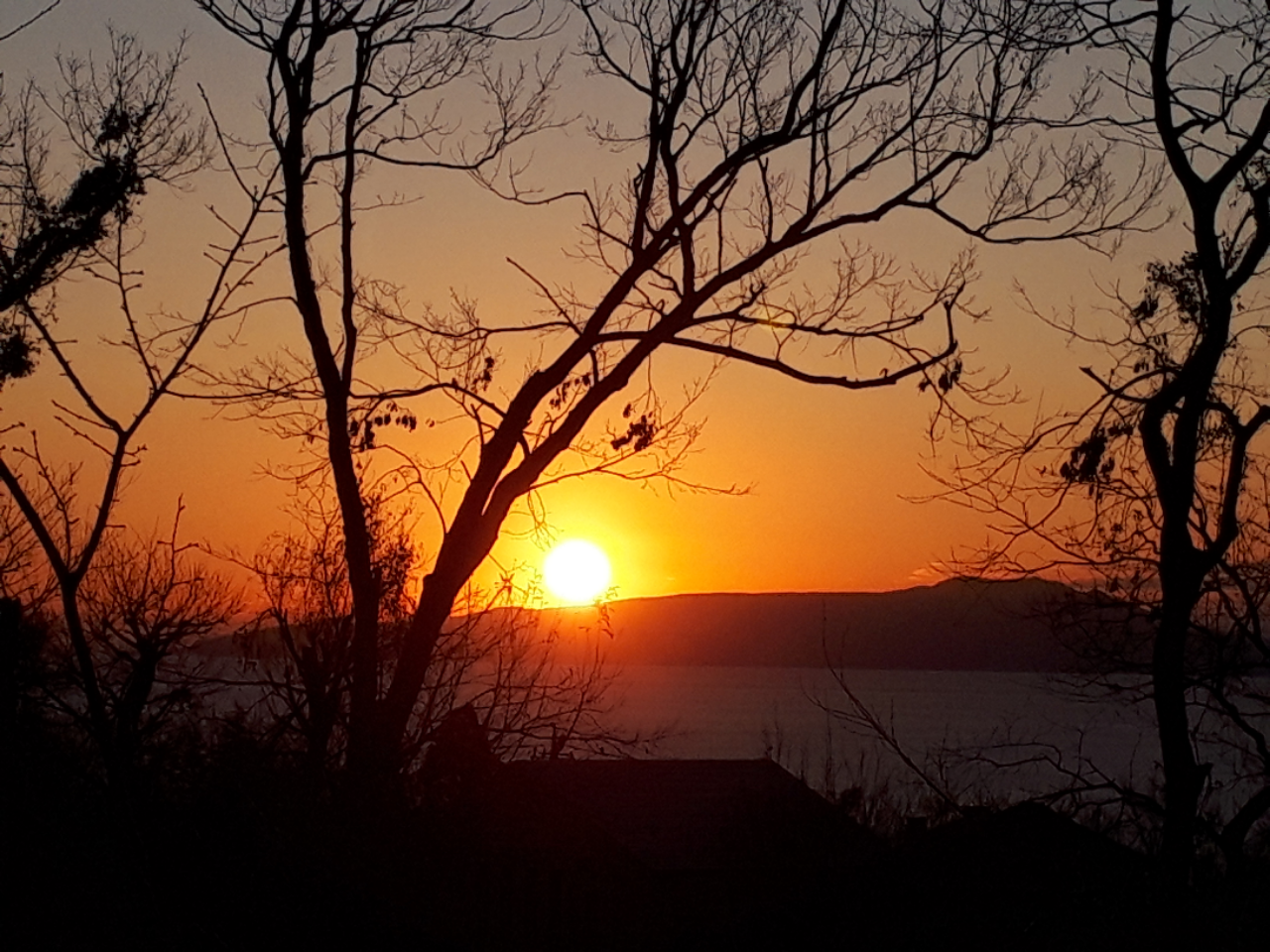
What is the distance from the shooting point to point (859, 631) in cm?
3659

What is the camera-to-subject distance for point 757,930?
43.0ft

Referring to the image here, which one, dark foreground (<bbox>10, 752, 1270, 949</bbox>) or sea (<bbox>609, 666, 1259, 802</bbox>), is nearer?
dark foreground (<bbox>10, 752, 1270, 949</bbox>)

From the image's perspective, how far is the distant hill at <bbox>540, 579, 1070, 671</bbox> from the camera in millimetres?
8898

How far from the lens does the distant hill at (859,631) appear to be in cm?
890

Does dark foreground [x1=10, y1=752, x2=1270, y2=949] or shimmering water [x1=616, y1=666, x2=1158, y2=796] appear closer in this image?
dark foreground [x1=10, y1=752, x2=1270, y2=949]

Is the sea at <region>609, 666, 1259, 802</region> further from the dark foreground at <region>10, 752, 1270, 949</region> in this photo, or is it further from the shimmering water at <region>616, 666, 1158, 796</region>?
the dark foreground at <region>10, 752, 1270, 949</region>

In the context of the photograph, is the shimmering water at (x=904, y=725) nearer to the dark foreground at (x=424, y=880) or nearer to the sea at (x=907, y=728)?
the sea at (x=907, y=728)

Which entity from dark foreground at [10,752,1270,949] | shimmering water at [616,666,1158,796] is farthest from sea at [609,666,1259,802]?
dark foreground at [10,752,1270,949]

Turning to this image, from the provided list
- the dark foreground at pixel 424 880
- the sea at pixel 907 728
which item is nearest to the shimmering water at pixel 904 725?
the sea at pixel 907 728

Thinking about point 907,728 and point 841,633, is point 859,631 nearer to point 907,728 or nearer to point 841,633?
point 841,633

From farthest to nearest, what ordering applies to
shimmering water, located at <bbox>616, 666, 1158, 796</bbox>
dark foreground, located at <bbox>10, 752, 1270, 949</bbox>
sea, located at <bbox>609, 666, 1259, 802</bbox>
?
A: shimmering water, located at <bbox>616, 666, 1158, 796</bbox> < sea, located at <bbox>609, 666, 1259, 802</bbox> < dark foreground, located at <bbox>10, 752, 1270, 949</bbox>

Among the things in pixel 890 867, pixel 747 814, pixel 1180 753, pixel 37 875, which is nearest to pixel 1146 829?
pixel 1180 753

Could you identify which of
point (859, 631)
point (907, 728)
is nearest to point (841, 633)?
point (859, 631)

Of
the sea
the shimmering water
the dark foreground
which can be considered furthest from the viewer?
the shimmering water
